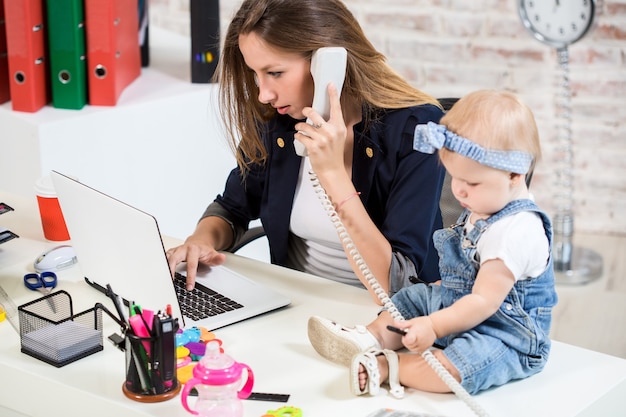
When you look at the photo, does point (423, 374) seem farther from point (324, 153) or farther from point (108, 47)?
point (108, 47)

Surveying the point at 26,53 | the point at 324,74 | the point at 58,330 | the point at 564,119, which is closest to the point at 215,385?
the point at 58,330

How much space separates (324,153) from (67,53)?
1106mm

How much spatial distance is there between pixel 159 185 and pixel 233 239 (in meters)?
0.77

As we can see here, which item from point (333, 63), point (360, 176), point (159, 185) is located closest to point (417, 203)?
point (360, 176)

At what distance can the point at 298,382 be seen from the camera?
4.30 ft

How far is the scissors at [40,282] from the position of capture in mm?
1648

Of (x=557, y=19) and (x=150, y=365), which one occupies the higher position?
(x=557, y=19)

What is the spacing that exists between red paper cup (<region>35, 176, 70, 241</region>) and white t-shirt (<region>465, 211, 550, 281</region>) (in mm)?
917

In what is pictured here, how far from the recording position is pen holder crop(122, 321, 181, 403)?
125 centimetres

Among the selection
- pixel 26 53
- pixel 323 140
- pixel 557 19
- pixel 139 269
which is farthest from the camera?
pixel 557 19

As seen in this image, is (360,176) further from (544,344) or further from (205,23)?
(205,23)

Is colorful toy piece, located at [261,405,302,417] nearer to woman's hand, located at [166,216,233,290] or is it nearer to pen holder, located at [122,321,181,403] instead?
pen holder, located at [122,321,181,403]

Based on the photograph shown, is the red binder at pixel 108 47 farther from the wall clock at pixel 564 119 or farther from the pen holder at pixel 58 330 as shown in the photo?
the wall clock at pixel 564 119

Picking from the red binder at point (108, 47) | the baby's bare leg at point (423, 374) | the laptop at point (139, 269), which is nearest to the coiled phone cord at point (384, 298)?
the baby's bare leg at point (423, 374)
